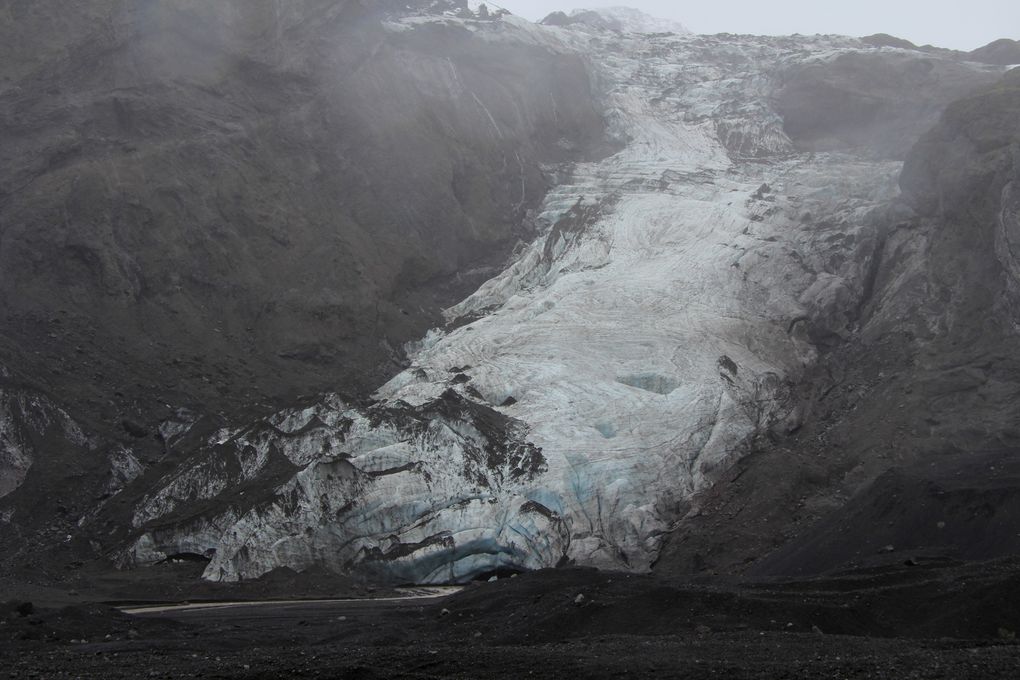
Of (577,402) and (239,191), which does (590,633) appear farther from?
(239,191)

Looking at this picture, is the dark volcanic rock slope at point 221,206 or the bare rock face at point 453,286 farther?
the dark volcanic rock slope at point 221,206

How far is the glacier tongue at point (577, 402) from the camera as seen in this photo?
2973 cm

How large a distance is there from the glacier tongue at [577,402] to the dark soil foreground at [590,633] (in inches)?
235

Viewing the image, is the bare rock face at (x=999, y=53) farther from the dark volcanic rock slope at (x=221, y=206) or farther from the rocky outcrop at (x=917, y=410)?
the dark volcanic rock slope at (x=221, y=206)

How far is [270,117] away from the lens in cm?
4500

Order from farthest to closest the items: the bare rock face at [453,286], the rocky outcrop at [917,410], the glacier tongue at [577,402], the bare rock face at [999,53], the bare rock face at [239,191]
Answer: the bare rock face at [999,53]
the bare rock face at [239,191]
the bare rock face at [453,286]
the glacier tongue at [577,402]
the rocky outcrop at [917,410]

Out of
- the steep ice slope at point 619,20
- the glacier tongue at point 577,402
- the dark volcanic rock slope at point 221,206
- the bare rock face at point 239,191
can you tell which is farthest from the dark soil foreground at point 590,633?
the steep ice slope at point 619,20

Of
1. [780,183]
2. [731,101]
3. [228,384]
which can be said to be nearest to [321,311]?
[228,384]

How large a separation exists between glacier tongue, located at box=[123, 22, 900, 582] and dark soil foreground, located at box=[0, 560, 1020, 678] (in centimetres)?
597

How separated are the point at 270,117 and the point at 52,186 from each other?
30.7 ft

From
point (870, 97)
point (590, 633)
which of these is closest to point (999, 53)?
point (870, 97)

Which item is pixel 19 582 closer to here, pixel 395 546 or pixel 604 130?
pixel 395 546

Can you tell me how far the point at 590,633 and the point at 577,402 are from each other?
15487mm

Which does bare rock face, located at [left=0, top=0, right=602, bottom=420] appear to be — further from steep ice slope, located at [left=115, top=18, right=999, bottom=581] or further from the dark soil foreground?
the dark soil foreground
